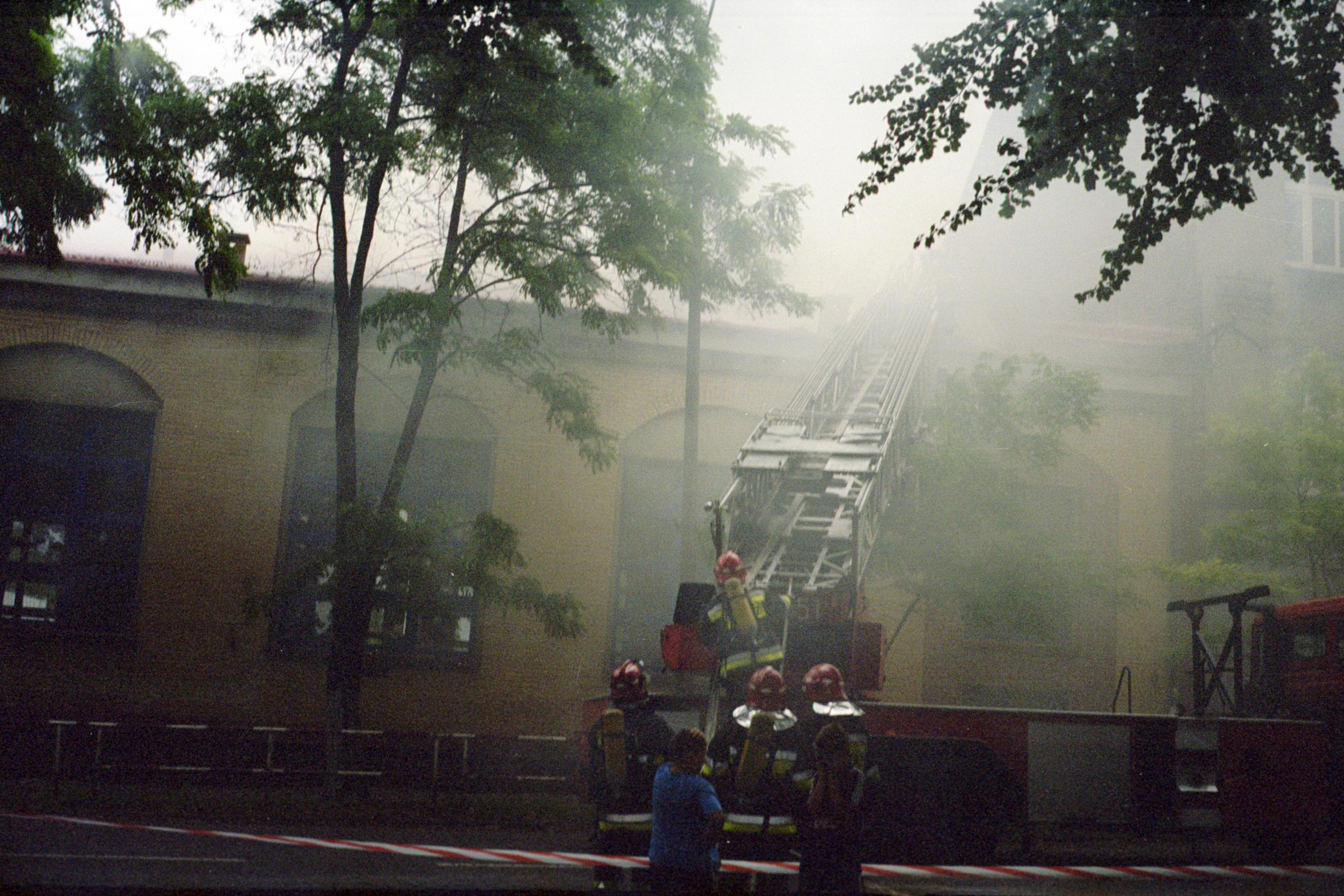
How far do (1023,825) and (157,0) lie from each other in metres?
10.1

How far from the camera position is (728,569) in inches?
343

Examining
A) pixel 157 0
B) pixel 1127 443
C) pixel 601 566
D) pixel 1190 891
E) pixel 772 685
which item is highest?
pixel 157 0

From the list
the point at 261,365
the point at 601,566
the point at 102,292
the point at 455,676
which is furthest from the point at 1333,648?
the point at 102,292

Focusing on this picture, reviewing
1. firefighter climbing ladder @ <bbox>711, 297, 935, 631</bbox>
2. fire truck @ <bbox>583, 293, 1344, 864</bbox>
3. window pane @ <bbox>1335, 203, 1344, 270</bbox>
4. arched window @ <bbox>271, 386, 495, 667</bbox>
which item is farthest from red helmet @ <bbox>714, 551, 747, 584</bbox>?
window pane @ <bbox>1335, 203, 1344, 270</bbox>

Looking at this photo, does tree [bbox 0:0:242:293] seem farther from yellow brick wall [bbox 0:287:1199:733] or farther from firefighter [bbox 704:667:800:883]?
yellow brick wall [bbox 0:287:1199:733]

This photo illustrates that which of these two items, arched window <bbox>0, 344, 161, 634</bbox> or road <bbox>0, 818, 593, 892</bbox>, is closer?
road <bbox>0, 818, 593, 892</bbox>

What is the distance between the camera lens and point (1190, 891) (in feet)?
27.7

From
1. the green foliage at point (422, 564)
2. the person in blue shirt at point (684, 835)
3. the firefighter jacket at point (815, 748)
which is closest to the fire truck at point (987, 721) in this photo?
the firefighter jacket at point (815, 748)

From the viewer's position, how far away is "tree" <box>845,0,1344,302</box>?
311 inches

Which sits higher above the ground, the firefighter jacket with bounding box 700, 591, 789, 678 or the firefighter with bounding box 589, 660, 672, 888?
the firefighter jacket with bounding box 700, 591, 789, 678

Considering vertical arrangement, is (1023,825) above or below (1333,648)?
below

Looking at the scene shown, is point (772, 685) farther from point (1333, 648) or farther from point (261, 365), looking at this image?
point (261, 365)

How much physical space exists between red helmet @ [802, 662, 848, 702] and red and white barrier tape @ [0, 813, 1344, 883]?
99cm

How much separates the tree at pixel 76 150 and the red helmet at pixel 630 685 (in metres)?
4.32
